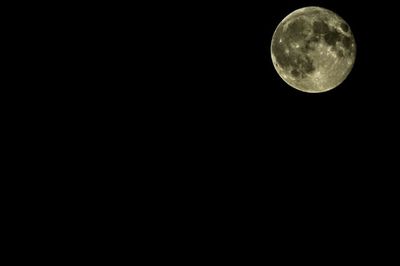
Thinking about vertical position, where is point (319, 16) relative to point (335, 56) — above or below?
A: above

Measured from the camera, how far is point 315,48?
518cm

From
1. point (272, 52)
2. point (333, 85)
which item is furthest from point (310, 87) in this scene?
point (272, 52)

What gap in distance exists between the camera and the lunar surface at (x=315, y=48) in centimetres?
520

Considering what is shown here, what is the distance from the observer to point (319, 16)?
17.5ft

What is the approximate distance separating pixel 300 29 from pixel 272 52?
61 centimetres

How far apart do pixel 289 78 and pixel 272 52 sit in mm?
458

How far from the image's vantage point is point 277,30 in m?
5.69

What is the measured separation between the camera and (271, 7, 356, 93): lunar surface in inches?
205

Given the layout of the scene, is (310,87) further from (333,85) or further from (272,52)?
(272,52)

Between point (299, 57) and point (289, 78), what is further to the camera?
point (289, 78)

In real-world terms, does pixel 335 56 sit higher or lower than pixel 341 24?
lower

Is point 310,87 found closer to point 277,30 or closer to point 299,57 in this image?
point 299,57

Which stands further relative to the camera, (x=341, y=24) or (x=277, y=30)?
(x=277, y=30)

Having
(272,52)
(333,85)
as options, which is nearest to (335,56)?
(333,85)
